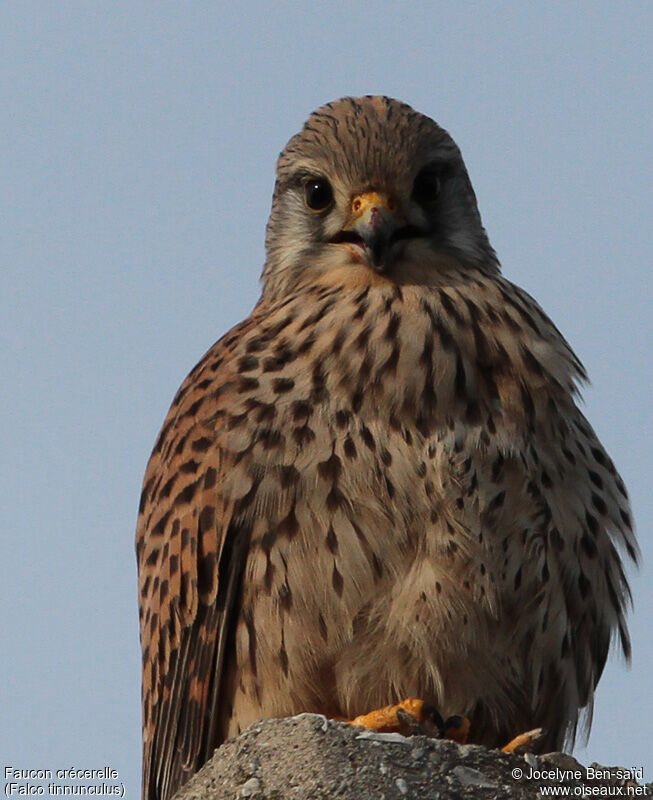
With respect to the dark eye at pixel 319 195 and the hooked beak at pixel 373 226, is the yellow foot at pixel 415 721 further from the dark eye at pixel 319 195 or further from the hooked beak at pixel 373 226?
the dark eye at pixel 319 195

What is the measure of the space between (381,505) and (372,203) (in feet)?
3.52

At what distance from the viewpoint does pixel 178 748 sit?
480cm

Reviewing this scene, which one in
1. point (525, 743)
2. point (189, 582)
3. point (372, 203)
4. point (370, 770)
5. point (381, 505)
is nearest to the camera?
point (370, 770)

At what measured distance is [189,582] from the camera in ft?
15.7

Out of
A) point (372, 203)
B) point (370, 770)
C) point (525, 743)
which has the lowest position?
point (370, 770)

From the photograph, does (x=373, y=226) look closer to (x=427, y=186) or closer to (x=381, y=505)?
(x=427, y=186)

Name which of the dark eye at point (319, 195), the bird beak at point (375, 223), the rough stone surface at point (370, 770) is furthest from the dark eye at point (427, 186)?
the rough stone surface at point (370, 770)

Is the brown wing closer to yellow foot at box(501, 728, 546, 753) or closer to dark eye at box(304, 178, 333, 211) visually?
dark eye at box(304, 178, 333, 211)

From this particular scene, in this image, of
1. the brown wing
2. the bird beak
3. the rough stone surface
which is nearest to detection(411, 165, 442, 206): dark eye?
the bird beak

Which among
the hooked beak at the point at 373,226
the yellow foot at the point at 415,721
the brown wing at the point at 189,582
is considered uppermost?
the hooked beak at the point at 373,226

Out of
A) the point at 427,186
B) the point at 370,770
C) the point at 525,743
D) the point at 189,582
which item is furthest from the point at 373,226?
the point at 370,770

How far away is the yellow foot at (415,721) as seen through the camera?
411cm

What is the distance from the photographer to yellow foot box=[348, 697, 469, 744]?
411 cm

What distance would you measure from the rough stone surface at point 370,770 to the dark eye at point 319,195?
208 centimetres
